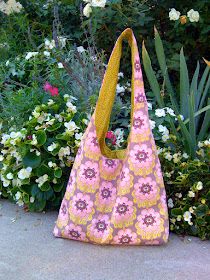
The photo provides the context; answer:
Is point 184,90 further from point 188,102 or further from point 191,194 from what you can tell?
point 191,194

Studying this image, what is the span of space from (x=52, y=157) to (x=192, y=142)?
0.88 m

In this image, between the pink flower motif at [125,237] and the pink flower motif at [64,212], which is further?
the pink flower motif at [64,212]

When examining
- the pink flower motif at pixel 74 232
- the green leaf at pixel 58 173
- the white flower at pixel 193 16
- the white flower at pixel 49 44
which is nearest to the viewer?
the pink flower motif at pixel 74 232

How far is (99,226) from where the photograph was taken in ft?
9.80

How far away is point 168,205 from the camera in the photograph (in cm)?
326

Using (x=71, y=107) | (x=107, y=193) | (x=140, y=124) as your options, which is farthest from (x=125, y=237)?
(x=71, y=107)

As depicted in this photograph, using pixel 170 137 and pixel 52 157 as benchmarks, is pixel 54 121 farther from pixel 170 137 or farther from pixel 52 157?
pixel 170 137

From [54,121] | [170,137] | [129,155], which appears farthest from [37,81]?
[129,155]

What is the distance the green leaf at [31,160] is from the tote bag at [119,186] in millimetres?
415

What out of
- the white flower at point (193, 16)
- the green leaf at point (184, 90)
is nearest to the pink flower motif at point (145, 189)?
the green leaf at point (184, 90)

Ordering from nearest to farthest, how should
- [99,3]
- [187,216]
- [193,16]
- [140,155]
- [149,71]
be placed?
[140,155]
[187,216]
[149,71]
[99,3]
[193,16]

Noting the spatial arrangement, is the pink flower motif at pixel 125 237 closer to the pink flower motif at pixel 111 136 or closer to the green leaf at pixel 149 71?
the pink flower motif at pixel 111 136

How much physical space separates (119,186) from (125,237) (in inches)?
11.0

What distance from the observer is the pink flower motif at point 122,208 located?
2.91 metres
